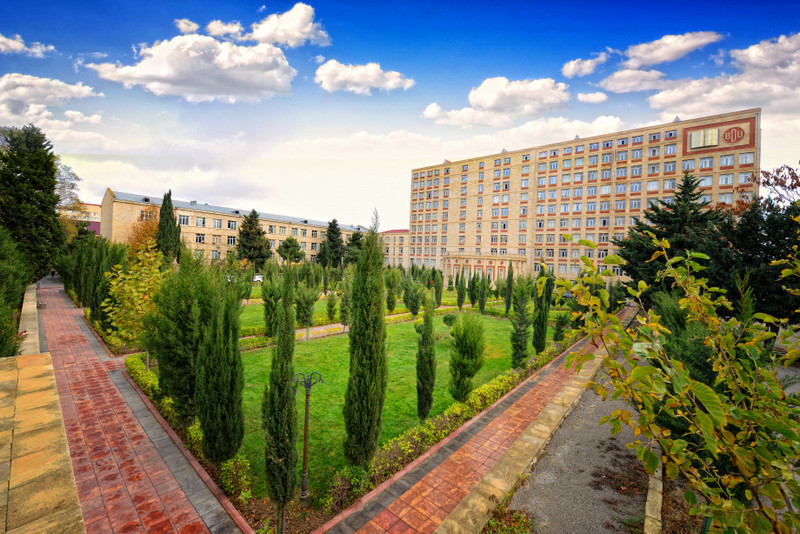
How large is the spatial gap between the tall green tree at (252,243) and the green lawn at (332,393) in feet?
112

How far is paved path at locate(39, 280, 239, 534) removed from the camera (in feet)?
17.6

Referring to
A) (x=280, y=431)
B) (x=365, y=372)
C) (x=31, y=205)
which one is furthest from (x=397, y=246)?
(x=280, y=431)

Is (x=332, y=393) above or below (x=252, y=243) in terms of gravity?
below

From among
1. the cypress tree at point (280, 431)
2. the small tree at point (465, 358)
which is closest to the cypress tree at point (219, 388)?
the cypress tree at point (280, 431)

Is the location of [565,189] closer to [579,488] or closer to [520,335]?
[520,335]

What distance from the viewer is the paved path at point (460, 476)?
5379mm

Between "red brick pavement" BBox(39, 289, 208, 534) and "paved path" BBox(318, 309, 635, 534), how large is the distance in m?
2.93

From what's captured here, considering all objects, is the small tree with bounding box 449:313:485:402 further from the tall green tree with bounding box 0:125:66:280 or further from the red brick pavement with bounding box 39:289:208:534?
the tall green tree with bounding box 0:125:66:280

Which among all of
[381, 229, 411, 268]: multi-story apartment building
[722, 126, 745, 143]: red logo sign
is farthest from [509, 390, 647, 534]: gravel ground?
[381, 229, 411, 268]: multi-story apartment building

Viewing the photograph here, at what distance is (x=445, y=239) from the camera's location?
60375 millimetres

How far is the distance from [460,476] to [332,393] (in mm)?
5281

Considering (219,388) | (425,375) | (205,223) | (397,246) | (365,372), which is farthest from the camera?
(397,246)

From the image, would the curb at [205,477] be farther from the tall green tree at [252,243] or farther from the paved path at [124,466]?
the tall green tree at [252,243]

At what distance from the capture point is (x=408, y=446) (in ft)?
23.5
